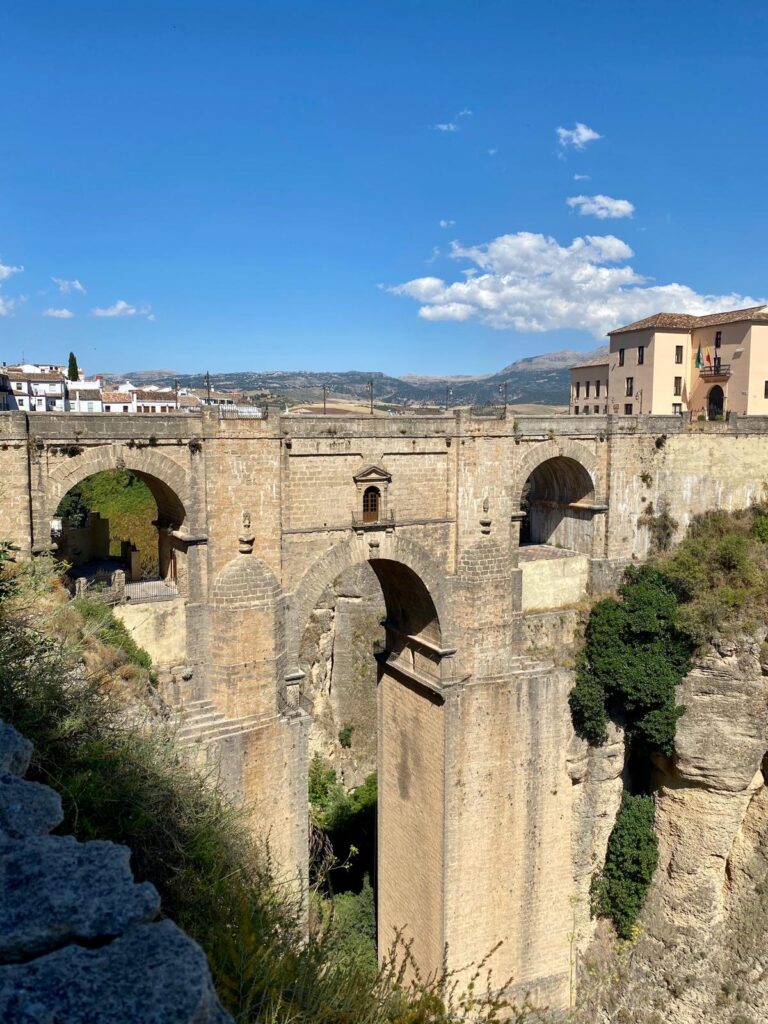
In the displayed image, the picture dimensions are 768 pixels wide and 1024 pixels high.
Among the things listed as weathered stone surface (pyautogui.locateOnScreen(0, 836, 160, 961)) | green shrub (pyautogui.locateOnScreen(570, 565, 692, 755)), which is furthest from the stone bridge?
weathered stone surface (pyautogui.locateOnScreen(0, 836, 160, 961))

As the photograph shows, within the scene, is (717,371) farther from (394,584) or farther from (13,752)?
(13,752)

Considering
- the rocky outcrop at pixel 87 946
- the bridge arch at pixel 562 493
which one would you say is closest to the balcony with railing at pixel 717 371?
the bridge arch at pixel 562 493

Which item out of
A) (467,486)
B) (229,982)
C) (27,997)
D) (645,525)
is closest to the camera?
(27,997)

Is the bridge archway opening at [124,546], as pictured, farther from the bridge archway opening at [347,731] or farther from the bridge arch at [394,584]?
the bridge archway opening at [347,731]

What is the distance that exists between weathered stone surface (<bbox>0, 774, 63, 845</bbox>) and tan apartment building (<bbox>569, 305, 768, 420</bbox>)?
27.5 m

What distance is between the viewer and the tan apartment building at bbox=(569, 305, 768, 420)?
93.1 feet

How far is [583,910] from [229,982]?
16478 mm

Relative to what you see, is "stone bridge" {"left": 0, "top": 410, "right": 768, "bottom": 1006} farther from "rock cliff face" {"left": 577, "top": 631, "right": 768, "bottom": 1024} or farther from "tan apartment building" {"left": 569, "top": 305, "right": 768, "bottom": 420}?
"tan apartment building" {"left": 569, "top": 305, "right": 768, "bottom": 420}

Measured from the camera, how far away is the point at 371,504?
1533 cm

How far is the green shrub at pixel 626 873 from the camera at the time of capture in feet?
60.0

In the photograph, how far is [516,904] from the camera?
16984mm

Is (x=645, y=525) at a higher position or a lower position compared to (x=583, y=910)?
higher

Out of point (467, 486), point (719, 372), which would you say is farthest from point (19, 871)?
point (719, 372)

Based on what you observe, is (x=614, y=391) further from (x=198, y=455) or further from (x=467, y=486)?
(x=198, y=455)
